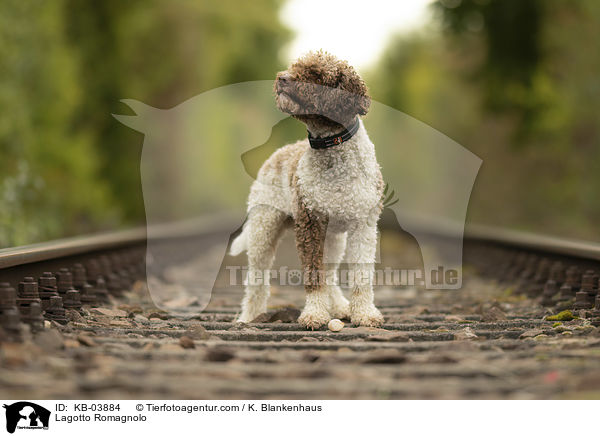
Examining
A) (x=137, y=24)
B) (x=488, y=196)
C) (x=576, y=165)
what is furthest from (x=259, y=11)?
(x=576, y=165)

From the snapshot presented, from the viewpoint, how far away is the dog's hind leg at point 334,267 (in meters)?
5.02

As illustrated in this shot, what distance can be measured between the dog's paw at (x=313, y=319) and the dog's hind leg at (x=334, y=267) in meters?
0.46

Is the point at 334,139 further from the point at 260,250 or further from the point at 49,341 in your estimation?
the point at 49,341

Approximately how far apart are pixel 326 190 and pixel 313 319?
85 cm

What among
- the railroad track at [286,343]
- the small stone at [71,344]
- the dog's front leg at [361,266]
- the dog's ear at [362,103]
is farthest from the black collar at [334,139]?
the small stone at [71,344]

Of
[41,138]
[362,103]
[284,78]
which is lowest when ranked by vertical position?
[362,103]

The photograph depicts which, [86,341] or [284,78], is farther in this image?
[284,78]

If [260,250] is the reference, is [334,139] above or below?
above

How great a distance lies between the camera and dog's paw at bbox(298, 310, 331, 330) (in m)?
4.40

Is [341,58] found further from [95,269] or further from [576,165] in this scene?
[576,165]

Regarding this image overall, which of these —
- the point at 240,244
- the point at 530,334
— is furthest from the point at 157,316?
the point at 530,334

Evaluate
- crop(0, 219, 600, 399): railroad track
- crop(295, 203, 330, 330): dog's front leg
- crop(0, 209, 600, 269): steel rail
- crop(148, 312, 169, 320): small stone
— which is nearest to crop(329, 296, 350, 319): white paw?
crop(0, 219, 600, 399): railroad track
